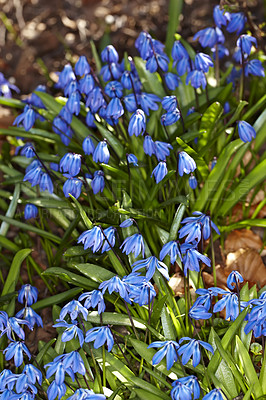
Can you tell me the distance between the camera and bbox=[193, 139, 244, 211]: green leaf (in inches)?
120

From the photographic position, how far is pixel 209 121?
318 centimetres

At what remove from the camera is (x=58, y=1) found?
5047mm

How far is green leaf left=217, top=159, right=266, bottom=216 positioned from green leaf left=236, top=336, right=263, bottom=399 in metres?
0.99

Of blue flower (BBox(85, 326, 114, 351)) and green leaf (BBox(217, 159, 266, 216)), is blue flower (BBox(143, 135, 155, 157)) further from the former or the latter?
blue flower (BBox(85, 326, 114, 351))

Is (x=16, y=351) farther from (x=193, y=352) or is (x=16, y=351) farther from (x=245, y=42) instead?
(x=245, y=42)

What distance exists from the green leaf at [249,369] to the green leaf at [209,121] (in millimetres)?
1308

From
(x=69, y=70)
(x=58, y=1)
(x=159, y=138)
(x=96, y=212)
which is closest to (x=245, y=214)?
(x=159, y=138)

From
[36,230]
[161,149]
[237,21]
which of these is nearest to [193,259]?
[161,149]

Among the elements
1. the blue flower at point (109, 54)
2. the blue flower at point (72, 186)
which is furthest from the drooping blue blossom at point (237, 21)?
the blue flower at point (72, 186)

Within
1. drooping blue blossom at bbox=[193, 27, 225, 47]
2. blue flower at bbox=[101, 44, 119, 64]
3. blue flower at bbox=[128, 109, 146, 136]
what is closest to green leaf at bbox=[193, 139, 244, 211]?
blue flower at bbox=[128, 109, 146, 136]

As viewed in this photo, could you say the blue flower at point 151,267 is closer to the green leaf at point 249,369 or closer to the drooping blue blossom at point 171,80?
the green leaf at point 249,369

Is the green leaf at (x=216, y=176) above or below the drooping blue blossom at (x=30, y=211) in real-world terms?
above

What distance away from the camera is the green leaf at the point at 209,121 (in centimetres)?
310

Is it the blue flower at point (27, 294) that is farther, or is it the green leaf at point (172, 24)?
the green leaf at point (172, 24)
